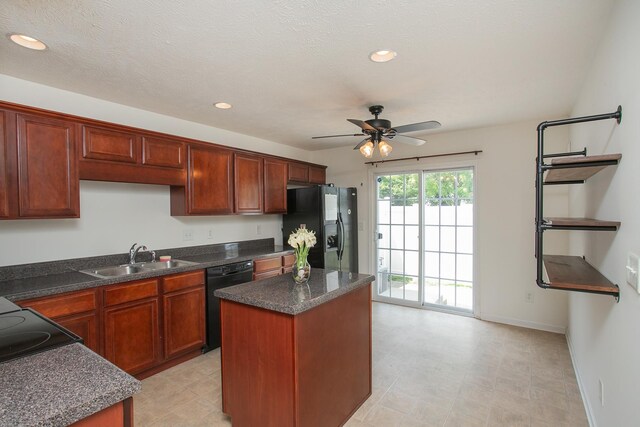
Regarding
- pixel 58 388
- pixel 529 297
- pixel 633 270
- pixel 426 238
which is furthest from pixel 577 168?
pixel 426 238

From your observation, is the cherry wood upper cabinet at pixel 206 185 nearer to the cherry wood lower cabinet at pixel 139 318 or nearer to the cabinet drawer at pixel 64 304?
the cherry wood lower cabinet at pixel 139 318

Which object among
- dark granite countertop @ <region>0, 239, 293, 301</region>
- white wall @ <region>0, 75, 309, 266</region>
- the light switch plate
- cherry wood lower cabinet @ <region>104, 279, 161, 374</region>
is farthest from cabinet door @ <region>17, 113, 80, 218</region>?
the light switch plate

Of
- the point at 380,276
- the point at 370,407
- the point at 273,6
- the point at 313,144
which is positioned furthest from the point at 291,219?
the point at 273,6

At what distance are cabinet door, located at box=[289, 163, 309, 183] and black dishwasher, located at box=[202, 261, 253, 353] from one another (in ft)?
5.46

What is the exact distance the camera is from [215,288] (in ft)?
10.6

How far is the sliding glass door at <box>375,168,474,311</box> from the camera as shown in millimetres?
4242

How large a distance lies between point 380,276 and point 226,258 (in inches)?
97.5

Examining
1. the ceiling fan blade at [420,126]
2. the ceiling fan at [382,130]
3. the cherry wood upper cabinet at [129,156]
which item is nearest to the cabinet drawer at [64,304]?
the cherry wood upper cabinet at [129,156]

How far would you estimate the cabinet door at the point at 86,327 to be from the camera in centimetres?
227

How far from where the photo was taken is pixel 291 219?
474cm

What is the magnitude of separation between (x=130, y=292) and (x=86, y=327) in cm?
36

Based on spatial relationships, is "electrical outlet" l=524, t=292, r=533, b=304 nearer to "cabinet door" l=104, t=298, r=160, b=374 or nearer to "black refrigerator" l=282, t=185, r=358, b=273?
"black refrigerator" l=282, t=185, r=358, b=273

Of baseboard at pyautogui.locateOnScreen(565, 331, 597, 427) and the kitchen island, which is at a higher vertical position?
the kitchen island

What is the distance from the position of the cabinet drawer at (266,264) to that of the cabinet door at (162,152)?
133 centimetres
